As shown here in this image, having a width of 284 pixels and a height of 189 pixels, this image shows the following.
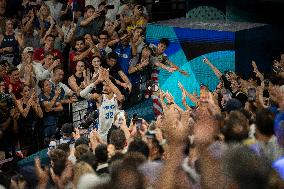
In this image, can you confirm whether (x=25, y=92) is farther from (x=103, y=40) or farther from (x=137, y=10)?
(x=137, y=10)

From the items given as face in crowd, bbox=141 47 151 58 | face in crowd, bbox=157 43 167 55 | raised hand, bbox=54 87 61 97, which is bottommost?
raised hand, bbox=54 87 61 97

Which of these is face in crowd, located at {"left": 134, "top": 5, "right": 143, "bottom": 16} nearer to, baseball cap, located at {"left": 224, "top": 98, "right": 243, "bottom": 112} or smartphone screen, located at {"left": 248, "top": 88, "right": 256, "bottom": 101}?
smartphone screen, located at {"left": 248, "top": 88, "right": 256, "bottom": 101}

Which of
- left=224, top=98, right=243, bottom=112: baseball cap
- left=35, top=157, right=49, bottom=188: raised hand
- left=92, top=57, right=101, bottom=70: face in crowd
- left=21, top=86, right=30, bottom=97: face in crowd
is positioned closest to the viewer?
left=35, top=157, right=49, bottom=188: raised hand

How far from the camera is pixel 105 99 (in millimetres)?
6789

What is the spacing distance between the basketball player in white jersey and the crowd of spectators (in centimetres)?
1

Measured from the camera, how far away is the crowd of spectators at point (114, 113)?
3389 millimetres

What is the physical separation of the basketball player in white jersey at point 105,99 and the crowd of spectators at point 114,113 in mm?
12

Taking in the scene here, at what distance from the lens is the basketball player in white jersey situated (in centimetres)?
674

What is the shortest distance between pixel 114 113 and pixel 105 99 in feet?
0.63

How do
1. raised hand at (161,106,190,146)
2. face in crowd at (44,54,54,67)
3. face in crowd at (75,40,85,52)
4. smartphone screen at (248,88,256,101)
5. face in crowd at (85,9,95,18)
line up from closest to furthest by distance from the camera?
raised hand at (161,106,190,146), smartphone screen at (248,88,256,101), face in crowd at (44,54,54,67), face in crowd at (75,40,85,52), face in crowd at (85,9,95,18)

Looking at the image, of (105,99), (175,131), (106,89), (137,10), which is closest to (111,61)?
(106,89)

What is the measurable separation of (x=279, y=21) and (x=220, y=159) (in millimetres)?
5510

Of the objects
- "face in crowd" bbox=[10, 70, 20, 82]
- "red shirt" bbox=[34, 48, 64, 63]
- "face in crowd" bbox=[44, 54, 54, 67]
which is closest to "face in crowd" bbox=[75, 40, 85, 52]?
"red shirt" bbox=[34, 48, 64, 63]

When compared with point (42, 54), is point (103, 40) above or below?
above
